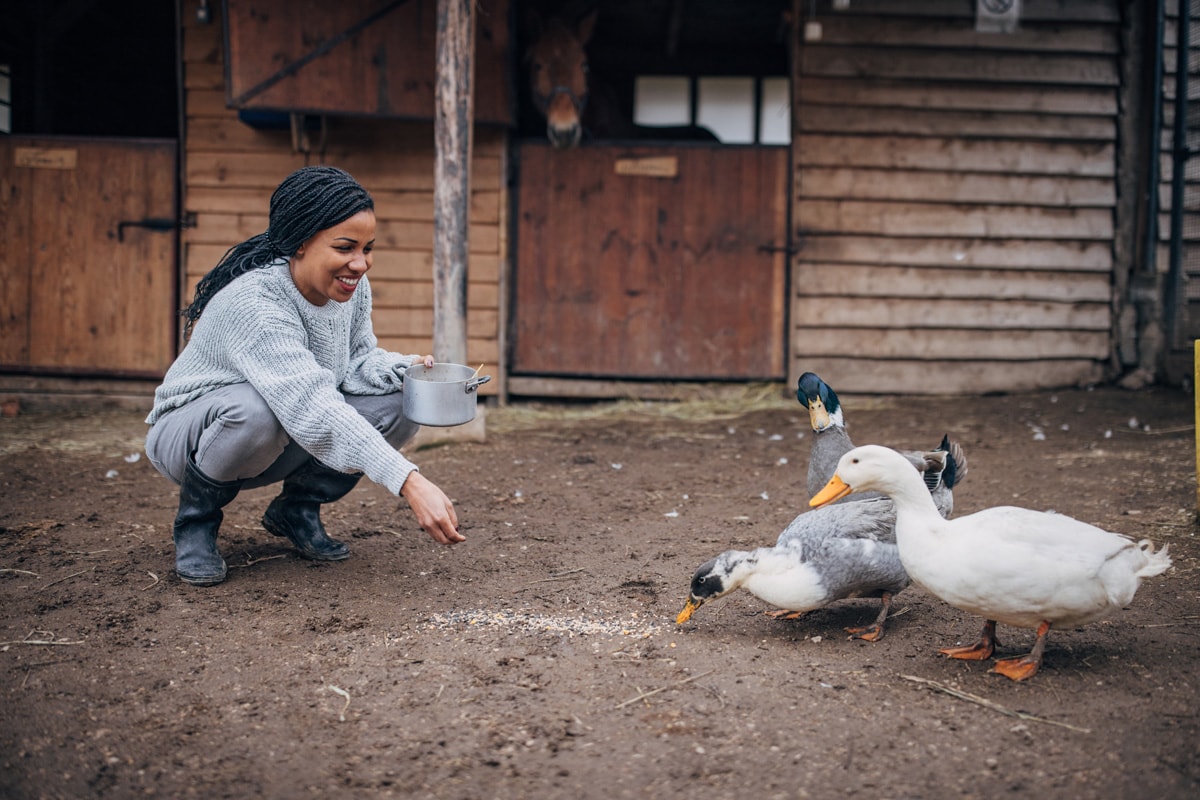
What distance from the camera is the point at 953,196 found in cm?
762

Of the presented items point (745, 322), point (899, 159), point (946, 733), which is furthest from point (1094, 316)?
point (946, 733)

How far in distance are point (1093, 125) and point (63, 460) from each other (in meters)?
7.46

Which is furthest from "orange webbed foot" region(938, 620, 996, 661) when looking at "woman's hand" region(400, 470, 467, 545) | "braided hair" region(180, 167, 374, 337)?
"braided hair" region(180, 167, 374, 337)

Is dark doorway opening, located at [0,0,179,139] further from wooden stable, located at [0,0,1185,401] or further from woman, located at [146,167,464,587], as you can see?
woman, located at [146,167,464,587]

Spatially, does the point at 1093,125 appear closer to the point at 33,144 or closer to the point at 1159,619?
the point at 1159,619

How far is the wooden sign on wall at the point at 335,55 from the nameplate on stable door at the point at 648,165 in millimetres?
1393

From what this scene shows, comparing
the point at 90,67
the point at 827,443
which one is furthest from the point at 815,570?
the point at 90,67

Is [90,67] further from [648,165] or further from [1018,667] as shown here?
[1018,667]

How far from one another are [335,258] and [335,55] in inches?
156

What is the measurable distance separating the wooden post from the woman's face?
250 centimetres

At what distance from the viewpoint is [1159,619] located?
3.10 m

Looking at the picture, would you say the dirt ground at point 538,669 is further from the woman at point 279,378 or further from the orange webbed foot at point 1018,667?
the woman at point 279,378

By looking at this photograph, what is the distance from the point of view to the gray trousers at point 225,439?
3162 millimetres

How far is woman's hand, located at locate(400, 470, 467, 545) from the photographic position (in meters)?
2.66
